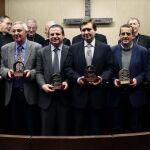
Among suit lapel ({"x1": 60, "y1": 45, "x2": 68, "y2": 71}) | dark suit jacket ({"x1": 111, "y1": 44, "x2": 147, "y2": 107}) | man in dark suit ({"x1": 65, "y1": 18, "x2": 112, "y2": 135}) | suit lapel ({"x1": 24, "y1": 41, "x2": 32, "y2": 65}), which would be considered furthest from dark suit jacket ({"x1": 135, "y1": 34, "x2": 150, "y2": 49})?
suit lapel ({"x1": 24, "y1": 41, "x2": 32, "y2": 65})

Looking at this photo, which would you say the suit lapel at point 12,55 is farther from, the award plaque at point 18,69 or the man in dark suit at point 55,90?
the man in dark suit at point 55,90

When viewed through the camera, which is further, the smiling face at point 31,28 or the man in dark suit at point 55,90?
the smiling face at point 31,28

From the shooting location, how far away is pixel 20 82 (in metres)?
4.16

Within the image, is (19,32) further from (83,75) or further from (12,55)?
(83,75)

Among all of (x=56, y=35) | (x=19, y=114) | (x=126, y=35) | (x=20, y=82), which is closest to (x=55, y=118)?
(x=19, y=114)

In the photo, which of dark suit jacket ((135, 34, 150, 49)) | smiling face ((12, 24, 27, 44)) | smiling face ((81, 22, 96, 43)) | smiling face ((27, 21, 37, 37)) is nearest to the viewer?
smiling face ((81, 22, 96, 43))

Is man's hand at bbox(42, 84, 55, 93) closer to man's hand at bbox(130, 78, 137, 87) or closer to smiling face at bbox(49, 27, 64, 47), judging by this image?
smiling face at bbox(49, 27, 64, 47)

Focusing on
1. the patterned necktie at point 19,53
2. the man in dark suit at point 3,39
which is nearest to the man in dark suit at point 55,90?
the patterned necktie at point 19,53

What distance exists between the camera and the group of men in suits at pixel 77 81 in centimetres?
405

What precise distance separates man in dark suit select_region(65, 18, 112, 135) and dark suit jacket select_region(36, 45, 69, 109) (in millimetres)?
102

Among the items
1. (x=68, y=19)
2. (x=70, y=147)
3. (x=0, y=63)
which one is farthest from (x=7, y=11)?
(x=70, y=147)

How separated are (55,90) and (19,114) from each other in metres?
0.55

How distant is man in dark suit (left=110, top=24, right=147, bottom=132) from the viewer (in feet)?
13.3

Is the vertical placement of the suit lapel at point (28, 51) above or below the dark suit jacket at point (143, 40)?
below
